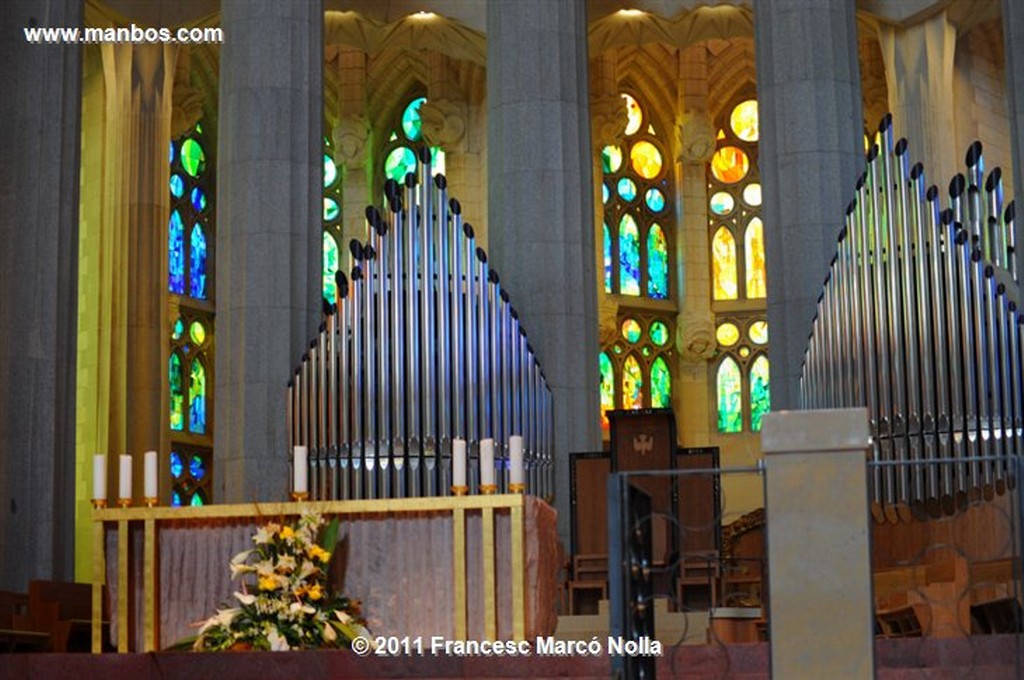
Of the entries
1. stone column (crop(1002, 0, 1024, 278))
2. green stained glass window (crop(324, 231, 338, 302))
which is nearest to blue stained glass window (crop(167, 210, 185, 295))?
green stained glass window (crop(324, 231, 338, 302))

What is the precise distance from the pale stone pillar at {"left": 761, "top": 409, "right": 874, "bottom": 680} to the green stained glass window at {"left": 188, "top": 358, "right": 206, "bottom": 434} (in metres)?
22.5

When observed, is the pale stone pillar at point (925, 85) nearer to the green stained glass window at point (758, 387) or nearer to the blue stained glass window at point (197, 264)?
the green stained glass window at point (758, 387)

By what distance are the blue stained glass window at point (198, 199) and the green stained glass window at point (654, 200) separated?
26.4 ft

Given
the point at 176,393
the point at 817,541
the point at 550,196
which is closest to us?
the point at 817,541

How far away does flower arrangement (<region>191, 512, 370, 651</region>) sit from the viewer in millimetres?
13438

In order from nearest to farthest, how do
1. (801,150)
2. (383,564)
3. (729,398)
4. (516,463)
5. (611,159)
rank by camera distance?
1. (516,463)
2. (383,564)
3. (801,150)
4. (729,398)
5. (611,159)

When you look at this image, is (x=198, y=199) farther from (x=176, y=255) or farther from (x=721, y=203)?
(x=721, y=203)

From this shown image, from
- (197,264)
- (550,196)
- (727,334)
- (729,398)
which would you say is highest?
(197,264)

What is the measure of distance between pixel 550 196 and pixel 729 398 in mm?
12698

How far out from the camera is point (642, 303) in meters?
35.1

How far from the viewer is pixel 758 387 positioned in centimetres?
3469

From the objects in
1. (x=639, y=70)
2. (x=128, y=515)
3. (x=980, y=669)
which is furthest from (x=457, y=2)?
(x=980, y=669)

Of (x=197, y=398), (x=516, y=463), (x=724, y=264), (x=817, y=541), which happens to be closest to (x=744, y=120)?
(x=724, y=264)

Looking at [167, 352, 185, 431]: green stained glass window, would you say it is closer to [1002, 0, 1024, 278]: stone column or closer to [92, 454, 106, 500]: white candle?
[1002, 0, 1024, 278]: stone column
